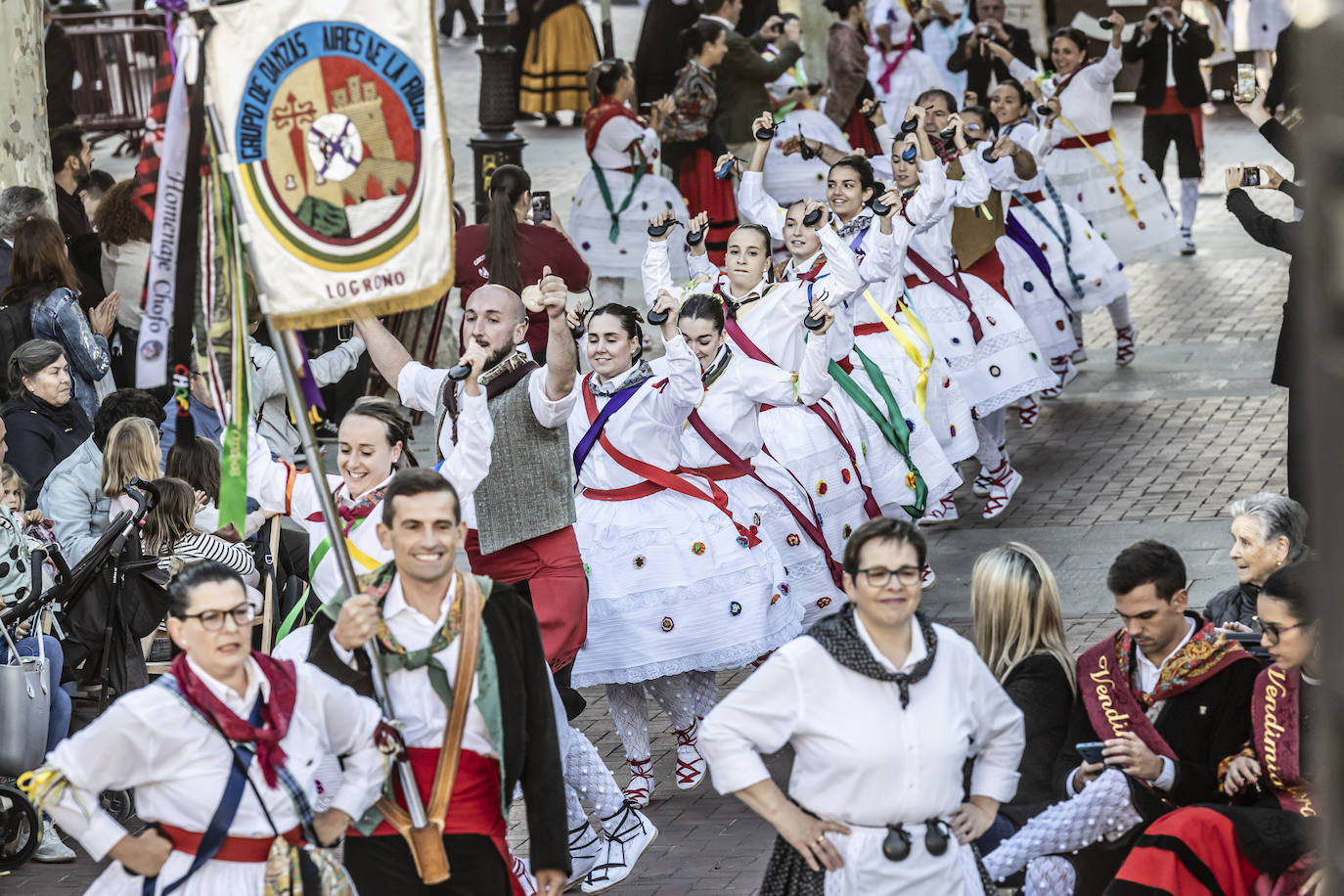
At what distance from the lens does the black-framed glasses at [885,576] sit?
179 inches

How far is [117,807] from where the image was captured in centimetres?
725

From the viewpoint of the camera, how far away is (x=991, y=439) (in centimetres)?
1096

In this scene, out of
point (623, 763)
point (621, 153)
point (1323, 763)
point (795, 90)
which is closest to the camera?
point (1323, 763)

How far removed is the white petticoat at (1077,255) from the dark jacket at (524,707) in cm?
811

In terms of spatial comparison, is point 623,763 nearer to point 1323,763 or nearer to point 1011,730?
point 1011,730

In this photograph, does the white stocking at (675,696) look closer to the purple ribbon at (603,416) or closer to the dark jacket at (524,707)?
the purple ribbon at (603,416)

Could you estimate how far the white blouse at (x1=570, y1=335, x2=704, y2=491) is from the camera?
7086mm

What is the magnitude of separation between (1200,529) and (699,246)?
308cm

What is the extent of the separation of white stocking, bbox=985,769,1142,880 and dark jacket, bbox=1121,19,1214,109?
13051 millimetres

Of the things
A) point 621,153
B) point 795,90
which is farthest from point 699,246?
point 795,90

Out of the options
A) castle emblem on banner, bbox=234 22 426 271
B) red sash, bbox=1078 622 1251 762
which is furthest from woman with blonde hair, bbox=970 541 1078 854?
castle emblem on banner, bbox=234 22 426 271

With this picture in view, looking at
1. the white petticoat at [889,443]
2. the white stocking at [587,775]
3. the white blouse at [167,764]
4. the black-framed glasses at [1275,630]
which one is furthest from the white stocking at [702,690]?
the white blouse at [167,764]

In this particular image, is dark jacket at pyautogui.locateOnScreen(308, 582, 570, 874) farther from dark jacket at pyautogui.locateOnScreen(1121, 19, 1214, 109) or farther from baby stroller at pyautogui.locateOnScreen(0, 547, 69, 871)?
dark jacket at pyautogui.locateOnScreen(1121, 19, 1214, 109)

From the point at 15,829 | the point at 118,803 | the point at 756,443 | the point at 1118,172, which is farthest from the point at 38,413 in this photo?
the point at 1118,172
